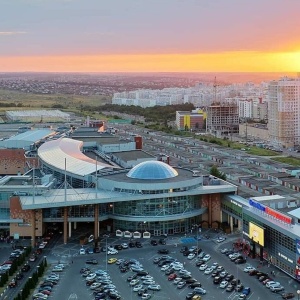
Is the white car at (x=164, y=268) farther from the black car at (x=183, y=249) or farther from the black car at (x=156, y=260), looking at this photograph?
the black car at (x=183, y=249)

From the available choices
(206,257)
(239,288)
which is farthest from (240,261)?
(239,288)

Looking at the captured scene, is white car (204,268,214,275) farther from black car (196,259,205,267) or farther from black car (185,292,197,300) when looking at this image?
black car (185,292,197,300)

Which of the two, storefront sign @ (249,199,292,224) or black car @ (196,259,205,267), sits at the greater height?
storefront sign @ (249,199,292,224)

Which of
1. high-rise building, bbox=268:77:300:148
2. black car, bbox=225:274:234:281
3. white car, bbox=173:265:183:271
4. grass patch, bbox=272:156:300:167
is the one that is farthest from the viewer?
high-rise building, bbox=268:77:300:148

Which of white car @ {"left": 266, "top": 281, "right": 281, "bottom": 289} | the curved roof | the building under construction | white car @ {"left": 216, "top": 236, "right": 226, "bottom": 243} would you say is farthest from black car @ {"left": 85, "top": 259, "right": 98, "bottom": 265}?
the building under construction

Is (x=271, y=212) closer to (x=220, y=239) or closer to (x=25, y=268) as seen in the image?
(x=220, y=239)

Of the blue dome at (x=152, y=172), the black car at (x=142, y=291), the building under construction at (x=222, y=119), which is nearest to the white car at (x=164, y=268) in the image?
the black car at (x=142, y=291)
